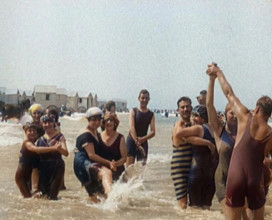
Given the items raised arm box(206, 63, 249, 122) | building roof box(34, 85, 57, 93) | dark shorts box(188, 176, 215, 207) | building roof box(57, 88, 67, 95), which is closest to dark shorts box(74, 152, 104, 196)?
dark shorts box(188, 176, 215, 207)

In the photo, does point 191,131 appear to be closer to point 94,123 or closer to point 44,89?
point 94,123

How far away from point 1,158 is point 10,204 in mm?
7216

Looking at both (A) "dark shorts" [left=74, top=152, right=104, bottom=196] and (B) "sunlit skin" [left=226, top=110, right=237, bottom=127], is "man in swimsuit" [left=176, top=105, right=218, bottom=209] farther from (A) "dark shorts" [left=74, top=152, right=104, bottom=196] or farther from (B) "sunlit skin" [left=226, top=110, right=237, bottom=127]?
(A) "dark shorts" [left=74, top=152, right=104, bottom=196]

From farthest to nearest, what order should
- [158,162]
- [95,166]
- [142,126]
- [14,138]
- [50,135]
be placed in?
[14,138] → [158,162] → [142,126] → [50,135] → [95,166]

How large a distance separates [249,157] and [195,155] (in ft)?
5.55

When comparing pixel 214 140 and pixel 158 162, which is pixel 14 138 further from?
pixel 214 140

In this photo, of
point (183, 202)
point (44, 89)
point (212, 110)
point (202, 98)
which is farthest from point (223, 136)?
point (44, 89)

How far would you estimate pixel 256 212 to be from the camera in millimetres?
4199

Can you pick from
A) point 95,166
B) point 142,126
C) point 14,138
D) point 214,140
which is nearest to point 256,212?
point 214,140

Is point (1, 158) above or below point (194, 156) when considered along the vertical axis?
below

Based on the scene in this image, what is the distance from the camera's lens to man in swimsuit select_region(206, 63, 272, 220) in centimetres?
399

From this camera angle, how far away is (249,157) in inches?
158

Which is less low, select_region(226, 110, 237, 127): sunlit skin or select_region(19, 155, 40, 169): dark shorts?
select_region(226, 110, 237, 127): sunlit skin

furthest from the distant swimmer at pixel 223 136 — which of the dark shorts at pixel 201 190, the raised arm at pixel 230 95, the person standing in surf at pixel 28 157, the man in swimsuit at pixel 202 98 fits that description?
the man in swimsuit at pixel 202 98
